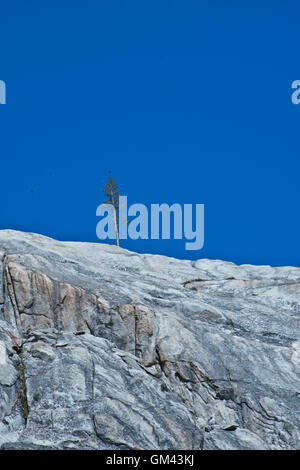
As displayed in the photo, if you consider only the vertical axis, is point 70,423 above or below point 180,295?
below

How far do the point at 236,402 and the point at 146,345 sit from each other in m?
6.46

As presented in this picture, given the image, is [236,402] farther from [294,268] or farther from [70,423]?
[294,268]

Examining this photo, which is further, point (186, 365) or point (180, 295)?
point (180, 295)

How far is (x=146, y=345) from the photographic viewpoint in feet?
107

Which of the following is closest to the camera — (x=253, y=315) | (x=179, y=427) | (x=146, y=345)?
(x=179, y=427)

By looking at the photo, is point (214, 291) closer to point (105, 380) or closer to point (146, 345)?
point (146, 345)

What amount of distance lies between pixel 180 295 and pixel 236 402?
11.0 m

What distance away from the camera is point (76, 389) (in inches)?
991

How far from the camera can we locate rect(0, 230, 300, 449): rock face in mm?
23922

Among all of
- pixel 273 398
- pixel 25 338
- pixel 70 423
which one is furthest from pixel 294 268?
pixel 70 423

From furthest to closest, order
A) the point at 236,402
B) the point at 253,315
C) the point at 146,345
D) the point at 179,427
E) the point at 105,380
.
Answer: the point at 253,315 < the point at 146,345 < the point at 236,402 < the point at 105,380 < the point at 179,427

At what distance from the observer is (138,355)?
3234 cm

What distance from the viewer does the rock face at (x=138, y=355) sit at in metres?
23.9

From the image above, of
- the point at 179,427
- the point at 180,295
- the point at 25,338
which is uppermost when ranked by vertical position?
the point at 180,295
